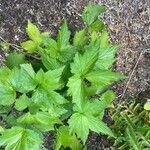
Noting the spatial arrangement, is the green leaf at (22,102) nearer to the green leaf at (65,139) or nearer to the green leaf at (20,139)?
the green leaf at (20,139)

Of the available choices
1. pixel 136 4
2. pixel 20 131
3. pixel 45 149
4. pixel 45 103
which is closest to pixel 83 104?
pixel 45 103

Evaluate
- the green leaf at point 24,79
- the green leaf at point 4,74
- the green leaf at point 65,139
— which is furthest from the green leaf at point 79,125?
the green leaf at point 4,74

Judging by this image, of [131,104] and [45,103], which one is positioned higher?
[45,103]

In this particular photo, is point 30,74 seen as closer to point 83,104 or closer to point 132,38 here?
point 83,104

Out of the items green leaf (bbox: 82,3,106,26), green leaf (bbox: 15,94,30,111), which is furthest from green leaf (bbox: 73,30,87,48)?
green leaf (bbox: 15,94,30,111)

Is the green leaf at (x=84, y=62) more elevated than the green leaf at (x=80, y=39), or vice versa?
the green leaf at (x=80, y=39)

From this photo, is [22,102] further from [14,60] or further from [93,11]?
[93,11]

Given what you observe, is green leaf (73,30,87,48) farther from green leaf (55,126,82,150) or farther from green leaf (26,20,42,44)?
green leaf (55,126,82,150)

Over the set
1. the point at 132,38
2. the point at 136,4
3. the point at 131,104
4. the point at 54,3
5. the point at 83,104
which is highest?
the point at 54,3
